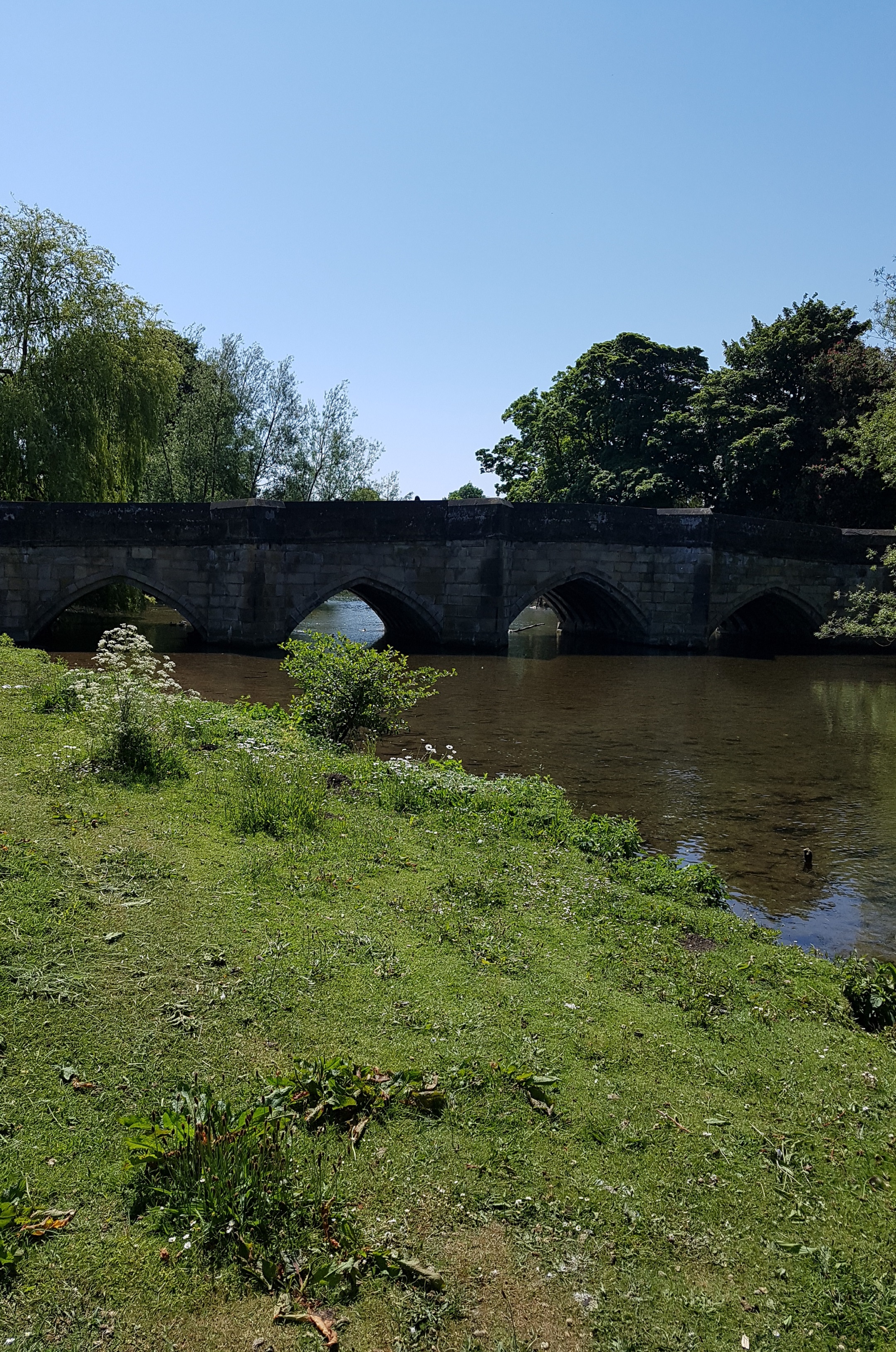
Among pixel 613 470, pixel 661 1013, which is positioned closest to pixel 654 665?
pixel 613 470

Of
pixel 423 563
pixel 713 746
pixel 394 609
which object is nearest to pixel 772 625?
pixel 394 609

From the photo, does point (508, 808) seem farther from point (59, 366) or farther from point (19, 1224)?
point (59, 366)

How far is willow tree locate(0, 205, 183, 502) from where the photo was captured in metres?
22.1

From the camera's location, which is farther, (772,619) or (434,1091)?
(772,619)

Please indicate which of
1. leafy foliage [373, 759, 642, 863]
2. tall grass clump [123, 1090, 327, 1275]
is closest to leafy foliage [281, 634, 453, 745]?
leafy foliage [373, 759, 642, 863]

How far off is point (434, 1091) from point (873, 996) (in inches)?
115

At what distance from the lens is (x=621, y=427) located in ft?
117

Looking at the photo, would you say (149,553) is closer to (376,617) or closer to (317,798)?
(317,798)

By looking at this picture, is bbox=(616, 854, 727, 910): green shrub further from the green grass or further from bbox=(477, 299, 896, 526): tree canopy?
bbox=(477, 299, 896, 526): tree canopy

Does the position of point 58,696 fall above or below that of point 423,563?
below

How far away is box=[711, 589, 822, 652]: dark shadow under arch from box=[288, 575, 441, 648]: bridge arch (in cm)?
898

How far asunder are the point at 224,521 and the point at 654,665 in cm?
1084

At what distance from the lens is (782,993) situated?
543 centimetres

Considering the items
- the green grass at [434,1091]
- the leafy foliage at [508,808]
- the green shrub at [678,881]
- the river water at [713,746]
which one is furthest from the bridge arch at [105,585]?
the green shrub at [678,881]
